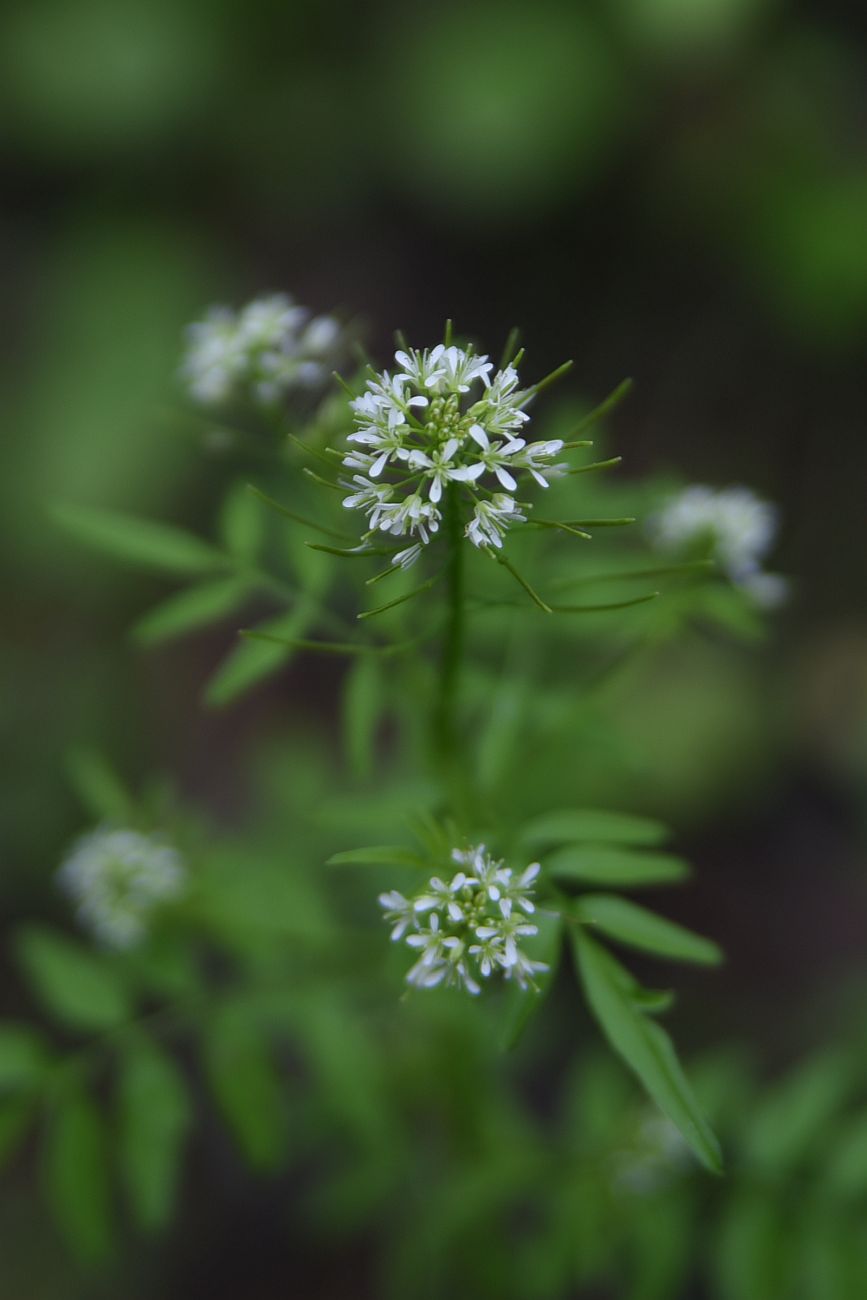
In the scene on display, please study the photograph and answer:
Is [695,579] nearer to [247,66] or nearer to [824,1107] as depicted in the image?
[824,1107]

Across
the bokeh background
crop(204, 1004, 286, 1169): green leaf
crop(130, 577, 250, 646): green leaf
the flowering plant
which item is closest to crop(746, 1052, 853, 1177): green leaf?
the flowering plant

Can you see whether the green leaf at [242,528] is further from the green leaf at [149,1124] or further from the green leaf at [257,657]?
the green leaf at [149,1124]

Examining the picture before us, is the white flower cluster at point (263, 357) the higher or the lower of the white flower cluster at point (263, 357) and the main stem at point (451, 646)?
the higher

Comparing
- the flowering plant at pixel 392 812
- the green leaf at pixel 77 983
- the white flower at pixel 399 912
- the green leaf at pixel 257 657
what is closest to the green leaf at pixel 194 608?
the flowering plant at pixel 392 812

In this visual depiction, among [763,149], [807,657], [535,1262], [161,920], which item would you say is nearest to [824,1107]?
[535,1262]

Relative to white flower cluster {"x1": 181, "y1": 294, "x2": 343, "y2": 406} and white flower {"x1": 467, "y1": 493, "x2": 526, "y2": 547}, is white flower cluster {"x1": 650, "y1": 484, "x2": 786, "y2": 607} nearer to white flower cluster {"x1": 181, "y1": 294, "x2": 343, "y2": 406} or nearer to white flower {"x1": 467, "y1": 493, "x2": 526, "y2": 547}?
white flower cluster {"x1": 181, "y1": 294, "x2": 343, "y2": 406}

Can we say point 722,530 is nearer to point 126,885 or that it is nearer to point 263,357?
point 263,357

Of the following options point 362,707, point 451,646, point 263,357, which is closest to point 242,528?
point 263,357
